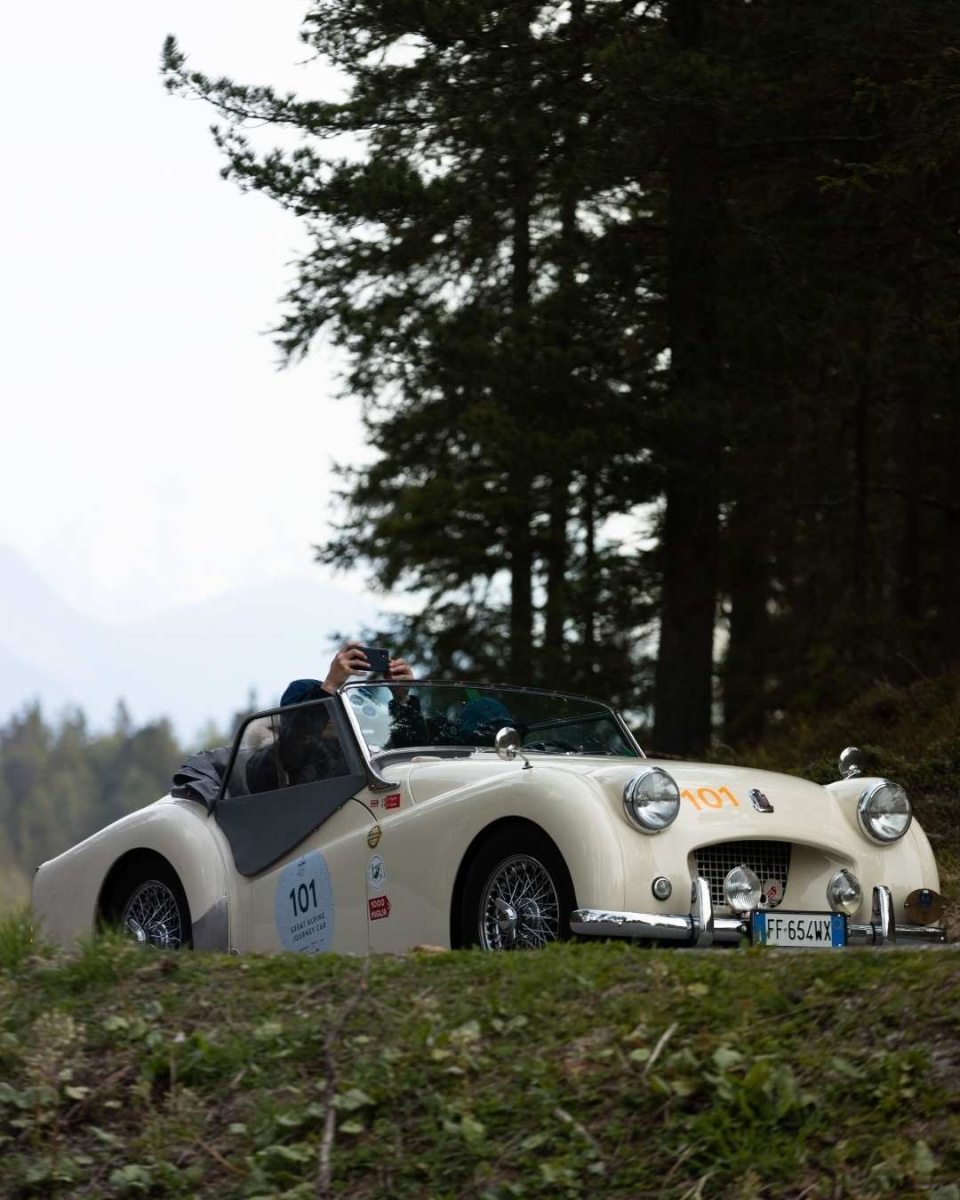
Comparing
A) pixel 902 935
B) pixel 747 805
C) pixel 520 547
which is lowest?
pixel 902 935

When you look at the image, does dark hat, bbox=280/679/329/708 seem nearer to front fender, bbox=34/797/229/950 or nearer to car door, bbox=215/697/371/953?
car door, bbox=215/697/371/953

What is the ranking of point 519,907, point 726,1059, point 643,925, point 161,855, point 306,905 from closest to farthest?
1. point 726,1059
2. point 643,925
3. point 519,907
4. point 306,905
5. point 161,855

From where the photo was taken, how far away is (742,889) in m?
7.29

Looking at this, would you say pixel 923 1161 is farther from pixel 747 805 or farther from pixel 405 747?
pixel 405 747

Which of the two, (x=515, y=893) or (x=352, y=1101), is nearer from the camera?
(x=352, y=1101)

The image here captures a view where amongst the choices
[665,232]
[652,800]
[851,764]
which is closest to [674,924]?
[652,800]

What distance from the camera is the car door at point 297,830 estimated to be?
797 centimetres

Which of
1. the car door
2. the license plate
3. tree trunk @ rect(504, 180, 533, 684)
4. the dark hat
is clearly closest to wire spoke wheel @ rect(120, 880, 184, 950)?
the car door

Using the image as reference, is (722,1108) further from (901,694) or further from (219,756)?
(901,694)

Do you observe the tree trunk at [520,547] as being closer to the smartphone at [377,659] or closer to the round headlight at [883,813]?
the smartphone at [377,659]

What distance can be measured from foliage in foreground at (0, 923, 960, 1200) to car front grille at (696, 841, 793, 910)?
53.6 inches

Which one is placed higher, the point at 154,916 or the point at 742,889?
the point at 742,889

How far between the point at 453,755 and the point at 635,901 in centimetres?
175

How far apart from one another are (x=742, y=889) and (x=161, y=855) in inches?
129
